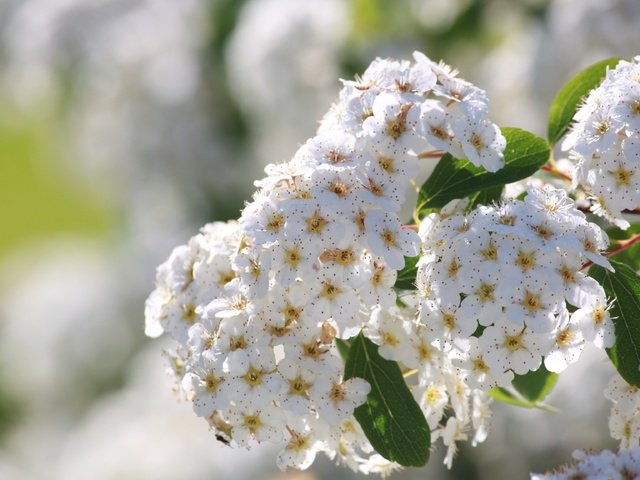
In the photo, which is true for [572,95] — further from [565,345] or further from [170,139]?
[170,139]

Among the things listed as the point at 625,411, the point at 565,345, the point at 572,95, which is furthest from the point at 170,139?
the point at 565,345

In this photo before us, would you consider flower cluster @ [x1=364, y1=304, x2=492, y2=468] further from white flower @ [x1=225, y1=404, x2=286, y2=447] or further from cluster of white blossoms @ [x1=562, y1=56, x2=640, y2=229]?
cluster of white blossoms @ [x1=562, y1=56, x2=640, y2=229]

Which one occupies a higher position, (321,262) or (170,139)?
(170,139)

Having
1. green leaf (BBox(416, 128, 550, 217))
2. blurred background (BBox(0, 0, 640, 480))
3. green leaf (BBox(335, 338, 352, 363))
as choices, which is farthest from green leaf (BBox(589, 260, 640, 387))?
blurred background (BBox(0, 0, 640, 480))

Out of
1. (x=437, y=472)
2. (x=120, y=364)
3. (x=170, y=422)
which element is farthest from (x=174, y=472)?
(x=120, y=364)

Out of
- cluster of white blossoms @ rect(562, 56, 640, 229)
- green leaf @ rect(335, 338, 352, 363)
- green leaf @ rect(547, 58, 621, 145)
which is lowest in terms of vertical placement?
cluster of white blossoms @ rect(562, 56, 640, 229)

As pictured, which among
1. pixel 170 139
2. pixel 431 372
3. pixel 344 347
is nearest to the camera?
pixel 431 372

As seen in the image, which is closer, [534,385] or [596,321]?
[596,321]

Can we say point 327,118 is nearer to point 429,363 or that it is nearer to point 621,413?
point 429,363
